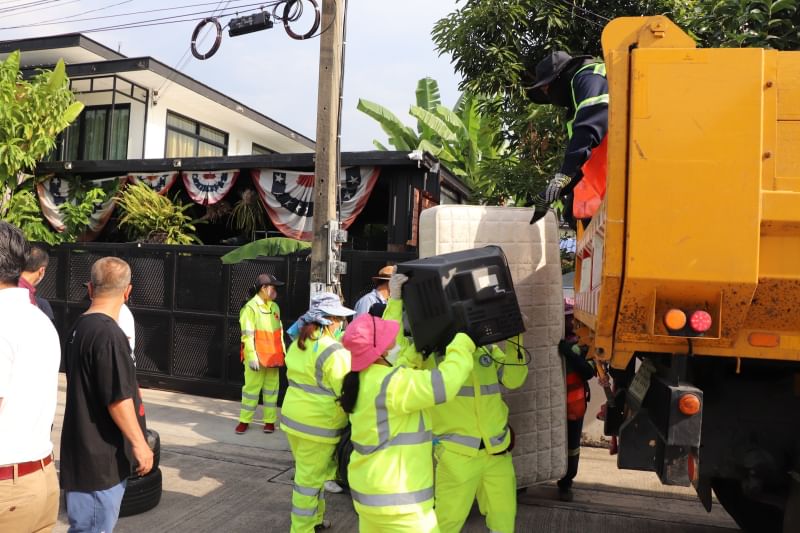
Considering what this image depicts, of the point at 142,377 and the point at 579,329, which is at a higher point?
the point at 579,329

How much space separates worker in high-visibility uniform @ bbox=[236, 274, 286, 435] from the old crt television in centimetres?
391

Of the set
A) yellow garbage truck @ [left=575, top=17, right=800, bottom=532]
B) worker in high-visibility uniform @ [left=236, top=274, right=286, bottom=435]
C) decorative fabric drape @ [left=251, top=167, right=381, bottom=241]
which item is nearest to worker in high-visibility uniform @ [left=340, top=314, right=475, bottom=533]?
yellow garbage truck @ [left=575, top=17, right=800, bottom=532]

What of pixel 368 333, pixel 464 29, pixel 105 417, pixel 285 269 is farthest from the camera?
pixel 285 269

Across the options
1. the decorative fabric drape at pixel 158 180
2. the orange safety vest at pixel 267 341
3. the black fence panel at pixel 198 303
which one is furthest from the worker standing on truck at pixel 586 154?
the decorative fabric drape at pixel 158 180

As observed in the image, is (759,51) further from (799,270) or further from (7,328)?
(7,328)

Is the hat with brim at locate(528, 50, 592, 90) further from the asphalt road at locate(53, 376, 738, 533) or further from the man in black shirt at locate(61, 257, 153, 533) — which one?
the asphalt road at locate(53, 376, 738, 533)

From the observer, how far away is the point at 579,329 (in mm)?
4094

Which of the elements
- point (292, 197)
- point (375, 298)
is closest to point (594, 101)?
point (375, 298)

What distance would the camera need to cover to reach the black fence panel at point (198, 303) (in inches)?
327

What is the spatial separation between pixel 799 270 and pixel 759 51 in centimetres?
88

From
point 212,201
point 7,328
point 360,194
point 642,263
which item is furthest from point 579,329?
point 212,201

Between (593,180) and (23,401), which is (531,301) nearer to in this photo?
(593,180)

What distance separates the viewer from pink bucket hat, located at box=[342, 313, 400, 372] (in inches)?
122

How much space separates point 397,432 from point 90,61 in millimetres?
12461
